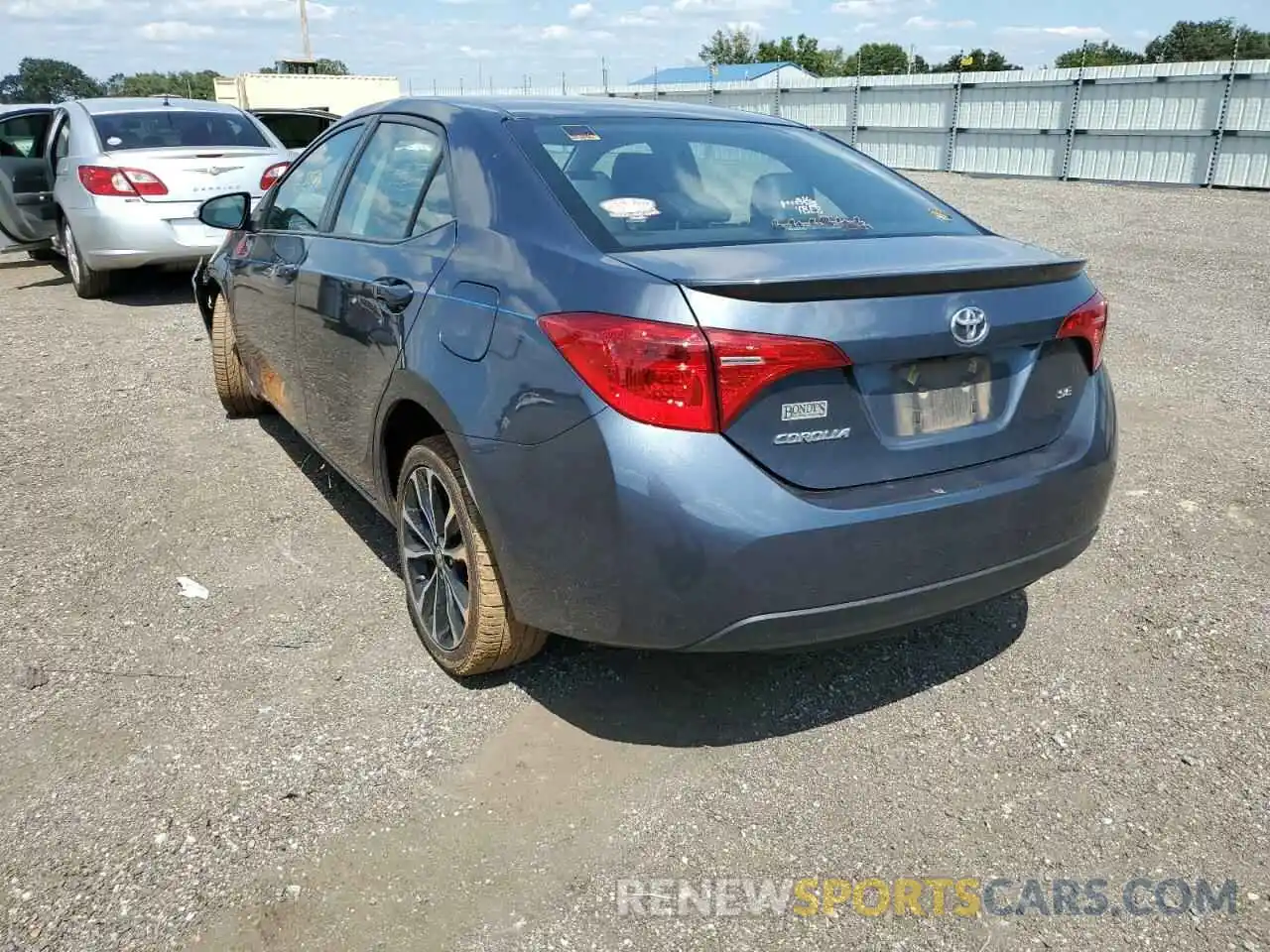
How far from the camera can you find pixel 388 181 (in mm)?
3371

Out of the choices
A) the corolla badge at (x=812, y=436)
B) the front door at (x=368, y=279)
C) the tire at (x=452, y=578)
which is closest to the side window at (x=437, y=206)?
the front door at (x=368, y=279)

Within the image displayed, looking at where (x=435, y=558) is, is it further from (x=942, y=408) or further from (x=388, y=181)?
(x=942, y=408)

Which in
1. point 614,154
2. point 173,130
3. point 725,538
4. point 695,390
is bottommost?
point 725,538

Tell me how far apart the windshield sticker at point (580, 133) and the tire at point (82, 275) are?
740cm

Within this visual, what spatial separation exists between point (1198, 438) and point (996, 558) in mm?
3291

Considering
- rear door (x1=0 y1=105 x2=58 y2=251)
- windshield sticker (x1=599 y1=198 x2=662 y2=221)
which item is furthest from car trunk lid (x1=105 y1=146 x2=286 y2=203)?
windshield sticker (x1=599 y1=198 x2=662 y2=221)

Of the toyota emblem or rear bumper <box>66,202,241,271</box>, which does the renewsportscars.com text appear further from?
rear bumper <box>66,202,241,271</box>

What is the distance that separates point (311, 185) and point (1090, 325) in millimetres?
3035

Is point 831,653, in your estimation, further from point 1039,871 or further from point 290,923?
point 290,923

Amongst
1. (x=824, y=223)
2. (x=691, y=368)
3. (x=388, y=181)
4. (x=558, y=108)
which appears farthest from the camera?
(x=388, y=181)

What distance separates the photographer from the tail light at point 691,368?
2137 mm

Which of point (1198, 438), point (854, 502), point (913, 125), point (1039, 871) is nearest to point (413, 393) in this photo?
point (854, 502)

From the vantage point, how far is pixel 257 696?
2.97 m

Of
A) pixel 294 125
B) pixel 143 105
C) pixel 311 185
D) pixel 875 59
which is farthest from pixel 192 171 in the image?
pixel 875 59
